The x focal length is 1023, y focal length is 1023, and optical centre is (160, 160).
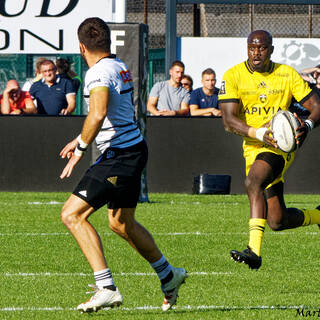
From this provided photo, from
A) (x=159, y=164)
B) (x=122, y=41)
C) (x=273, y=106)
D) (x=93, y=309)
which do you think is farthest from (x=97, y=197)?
(x=159, y=164)

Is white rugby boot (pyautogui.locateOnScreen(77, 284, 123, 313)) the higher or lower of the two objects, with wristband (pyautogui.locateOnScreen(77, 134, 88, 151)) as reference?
lower

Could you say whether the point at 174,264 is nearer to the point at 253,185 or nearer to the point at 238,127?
the point at 253,185

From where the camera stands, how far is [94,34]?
277 inches

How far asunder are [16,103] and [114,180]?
35.5ft

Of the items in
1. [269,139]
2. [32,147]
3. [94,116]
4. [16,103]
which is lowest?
[32,147]

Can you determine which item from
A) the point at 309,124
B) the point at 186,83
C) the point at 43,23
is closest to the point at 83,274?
the point at 309,124

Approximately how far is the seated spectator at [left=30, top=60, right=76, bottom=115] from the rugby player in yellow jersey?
8427 millimetres

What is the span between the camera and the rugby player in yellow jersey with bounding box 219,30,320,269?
8.79m

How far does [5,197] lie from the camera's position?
16.3 m

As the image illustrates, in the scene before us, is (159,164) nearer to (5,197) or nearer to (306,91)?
(5,197)

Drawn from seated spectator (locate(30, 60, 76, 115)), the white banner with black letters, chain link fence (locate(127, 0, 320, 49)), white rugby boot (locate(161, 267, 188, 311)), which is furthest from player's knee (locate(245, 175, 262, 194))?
chain link fence (locate(127, 0, 320, 49))

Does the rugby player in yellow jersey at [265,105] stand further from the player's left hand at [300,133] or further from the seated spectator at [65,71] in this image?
Answer: the seated spectator at [65,71]

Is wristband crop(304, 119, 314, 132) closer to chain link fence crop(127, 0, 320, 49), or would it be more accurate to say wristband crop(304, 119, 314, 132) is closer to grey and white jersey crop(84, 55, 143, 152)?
grey and white jersey crop(84, 55, 143, 152)

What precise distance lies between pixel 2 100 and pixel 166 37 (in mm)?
4329
